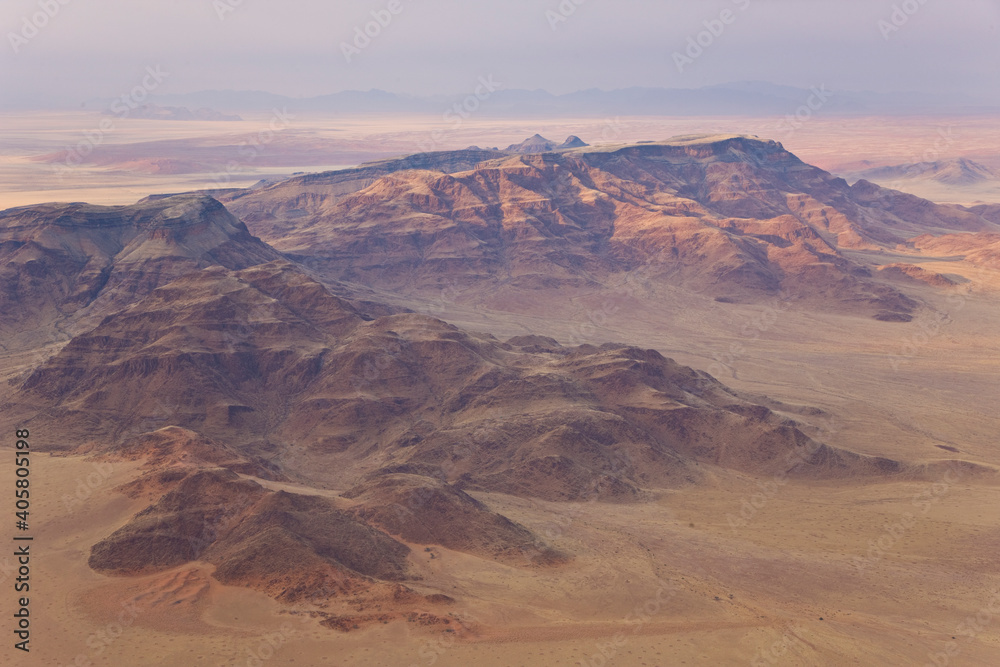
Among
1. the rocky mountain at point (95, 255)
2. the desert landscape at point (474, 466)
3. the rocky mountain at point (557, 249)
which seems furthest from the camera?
the rocky mountain at point (557, 249)

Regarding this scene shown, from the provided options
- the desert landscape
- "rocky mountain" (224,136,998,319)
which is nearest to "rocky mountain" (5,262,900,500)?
the desert landscape

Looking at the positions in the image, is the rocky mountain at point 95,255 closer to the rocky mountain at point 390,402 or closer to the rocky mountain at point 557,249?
the rocky mountain at point 557,249

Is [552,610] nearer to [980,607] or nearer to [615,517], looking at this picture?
[615,517]

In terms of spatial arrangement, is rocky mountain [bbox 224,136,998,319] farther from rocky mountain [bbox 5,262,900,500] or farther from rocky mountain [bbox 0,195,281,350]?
rocky mountain [bbox 5,262,900,500]

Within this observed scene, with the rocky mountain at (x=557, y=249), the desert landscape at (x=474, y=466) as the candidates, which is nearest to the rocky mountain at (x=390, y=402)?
the desert landscape at (x=474, y=466)

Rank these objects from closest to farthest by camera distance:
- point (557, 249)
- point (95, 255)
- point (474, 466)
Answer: point (474, 466), point (95, 255), point (557, 249)

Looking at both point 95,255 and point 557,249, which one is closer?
point 95,255

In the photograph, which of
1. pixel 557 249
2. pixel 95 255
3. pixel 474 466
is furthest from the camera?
pixel 557 249

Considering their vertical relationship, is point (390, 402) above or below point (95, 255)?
below

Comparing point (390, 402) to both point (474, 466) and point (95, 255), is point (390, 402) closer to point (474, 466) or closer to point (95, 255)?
point (474, 466)

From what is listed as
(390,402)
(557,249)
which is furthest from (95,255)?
(557,249)

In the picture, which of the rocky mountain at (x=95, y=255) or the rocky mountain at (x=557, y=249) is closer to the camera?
the rocky mountain at (x=95, y=255)

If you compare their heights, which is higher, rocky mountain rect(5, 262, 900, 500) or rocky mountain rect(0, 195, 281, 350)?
rocky mountain rect(0, 195, 281, 350)
